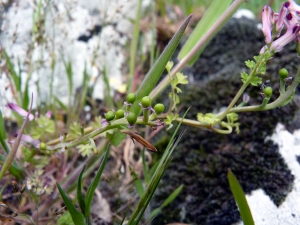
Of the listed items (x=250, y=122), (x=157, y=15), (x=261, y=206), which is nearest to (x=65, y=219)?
(x=261, y=206)

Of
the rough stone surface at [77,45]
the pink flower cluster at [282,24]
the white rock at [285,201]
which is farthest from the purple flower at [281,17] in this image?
the rough stone surface at [77,45]

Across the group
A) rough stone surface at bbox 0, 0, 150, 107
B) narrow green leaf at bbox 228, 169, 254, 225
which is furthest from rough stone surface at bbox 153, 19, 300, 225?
rough stone surface at bbox 0, 0, 150, 107

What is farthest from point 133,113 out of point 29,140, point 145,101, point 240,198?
point 29,140

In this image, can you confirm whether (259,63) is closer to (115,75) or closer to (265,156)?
(265,156)

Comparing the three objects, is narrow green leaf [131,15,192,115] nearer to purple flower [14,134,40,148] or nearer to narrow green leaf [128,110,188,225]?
narrow green leaf [128,110,188,225]

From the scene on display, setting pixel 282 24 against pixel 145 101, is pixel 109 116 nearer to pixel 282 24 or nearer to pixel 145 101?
pixel 145 101

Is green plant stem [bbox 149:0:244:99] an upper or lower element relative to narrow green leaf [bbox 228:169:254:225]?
upper

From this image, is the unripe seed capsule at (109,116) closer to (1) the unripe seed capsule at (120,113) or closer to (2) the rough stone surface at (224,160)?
(1) the unripe seed capsule at (120,113)
